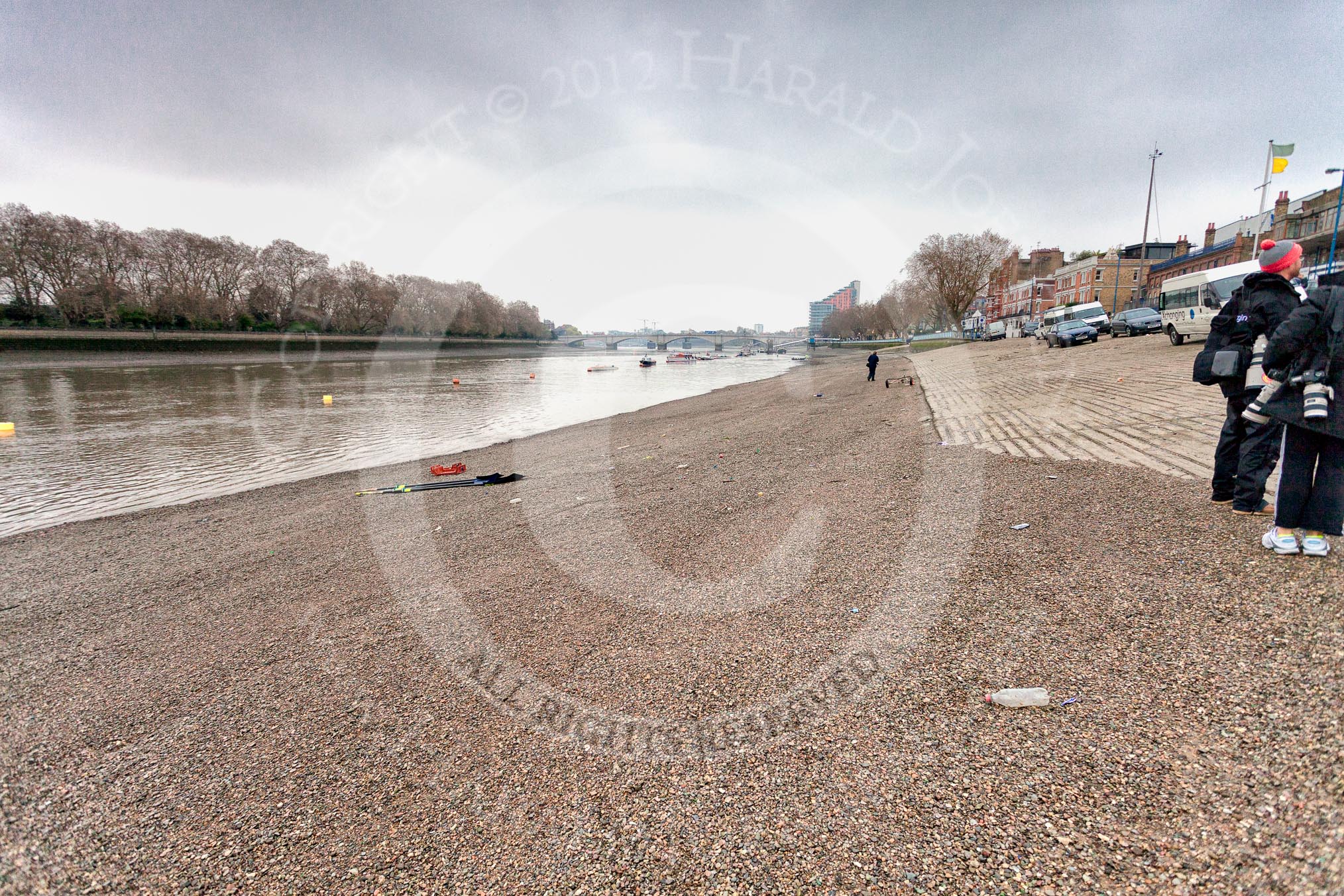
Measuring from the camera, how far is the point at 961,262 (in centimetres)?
6206

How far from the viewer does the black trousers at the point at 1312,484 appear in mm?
3551

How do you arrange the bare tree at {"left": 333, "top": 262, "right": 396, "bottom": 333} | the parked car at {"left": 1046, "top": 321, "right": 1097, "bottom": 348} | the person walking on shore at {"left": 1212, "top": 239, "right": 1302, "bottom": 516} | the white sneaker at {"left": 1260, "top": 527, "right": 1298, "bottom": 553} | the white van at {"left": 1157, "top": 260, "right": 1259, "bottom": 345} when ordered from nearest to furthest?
the white sneaker at {"left": 1260, "top": 527, "right": 1298, "bottom": 553} → the person walking on shore at {"left": 1212, "top": 239, "right": 1302, "bottom": 516} → the white van at {"left": 1157, "top": 260, "right": 1259, "bottom": 345} → the parked car at {"left": 1046, "top": 321, "right": 1097, "bottom": 348} → the bare tree at {"left": 333, "top": 262, "right": 396, "bottom": 333}

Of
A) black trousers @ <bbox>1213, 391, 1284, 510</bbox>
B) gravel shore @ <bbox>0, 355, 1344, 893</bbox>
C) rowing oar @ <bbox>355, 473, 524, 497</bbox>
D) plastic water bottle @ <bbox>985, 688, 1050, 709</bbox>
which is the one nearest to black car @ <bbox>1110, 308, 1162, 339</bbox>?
gravel shore @ <bbox>0, 355, 1344, 893</bbox>

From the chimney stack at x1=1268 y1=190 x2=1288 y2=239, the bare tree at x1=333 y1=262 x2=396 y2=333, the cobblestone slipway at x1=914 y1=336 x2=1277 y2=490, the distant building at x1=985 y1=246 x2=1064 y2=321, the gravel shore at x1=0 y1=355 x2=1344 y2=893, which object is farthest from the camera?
the distant building at x1=985 y1=246 x2=1064 y2=321

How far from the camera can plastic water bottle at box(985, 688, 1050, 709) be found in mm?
2814

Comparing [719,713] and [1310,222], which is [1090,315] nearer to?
[1310,222]

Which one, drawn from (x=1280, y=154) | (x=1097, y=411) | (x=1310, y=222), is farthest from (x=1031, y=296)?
(x=1097, y=411)

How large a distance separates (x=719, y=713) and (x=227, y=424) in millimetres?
23892

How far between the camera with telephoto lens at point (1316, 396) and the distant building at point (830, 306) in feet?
369

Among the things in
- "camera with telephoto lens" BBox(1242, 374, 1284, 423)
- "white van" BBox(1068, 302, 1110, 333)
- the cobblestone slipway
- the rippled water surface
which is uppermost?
"white van" BBox(1068, 302, 1110, 333)

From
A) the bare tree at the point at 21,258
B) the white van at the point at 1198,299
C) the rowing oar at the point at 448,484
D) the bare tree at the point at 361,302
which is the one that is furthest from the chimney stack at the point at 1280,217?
the bare tree at the point at 21,258

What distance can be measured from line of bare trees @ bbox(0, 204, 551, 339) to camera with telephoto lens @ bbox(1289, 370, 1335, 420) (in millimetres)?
84256

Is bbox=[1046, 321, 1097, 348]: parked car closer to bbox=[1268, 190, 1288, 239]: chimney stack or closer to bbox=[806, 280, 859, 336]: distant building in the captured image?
bbox=[1268, 190, 1288, 239]: chimney stack

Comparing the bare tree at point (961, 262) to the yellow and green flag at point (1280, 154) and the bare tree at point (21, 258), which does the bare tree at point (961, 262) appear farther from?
the bare tree at point (21, 258)
